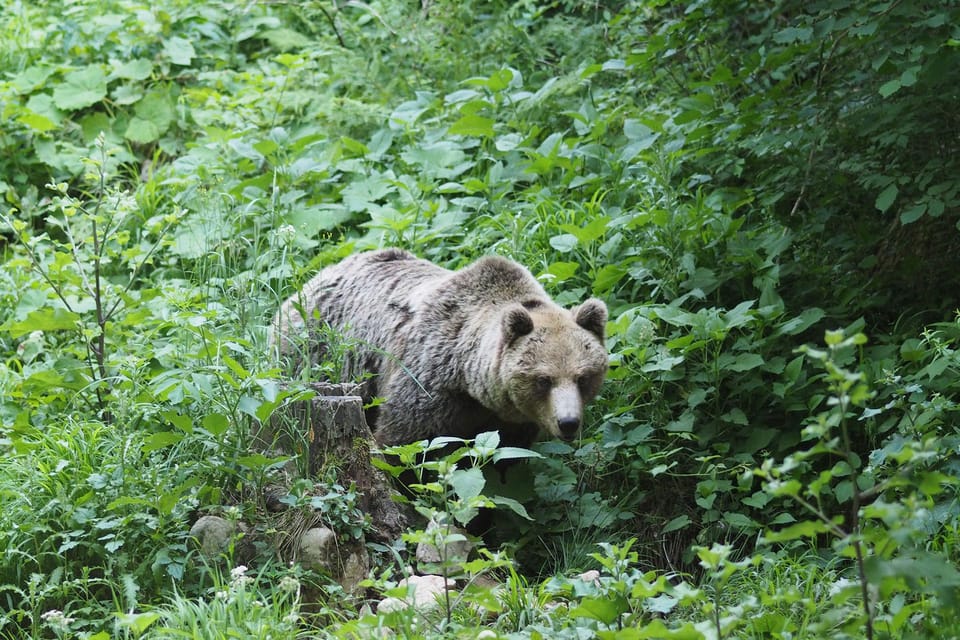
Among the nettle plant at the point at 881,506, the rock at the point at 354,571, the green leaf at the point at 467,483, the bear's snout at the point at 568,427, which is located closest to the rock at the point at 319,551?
the rock at the point at 354,571

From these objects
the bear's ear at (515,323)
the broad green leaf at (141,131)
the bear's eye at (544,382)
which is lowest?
the bear's eye at (544,382)

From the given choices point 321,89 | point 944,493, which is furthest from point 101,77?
point 944,493

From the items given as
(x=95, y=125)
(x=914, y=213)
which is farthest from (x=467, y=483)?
(x=95, y=125)

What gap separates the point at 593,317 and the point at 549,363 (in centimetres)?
40

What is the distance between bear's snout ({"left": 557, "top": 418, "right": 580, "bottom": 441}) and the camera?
5035mm

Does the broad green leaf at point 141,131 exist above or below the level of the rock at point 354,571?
above

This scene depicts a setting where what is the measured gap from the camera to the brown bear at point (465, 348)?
5.30m

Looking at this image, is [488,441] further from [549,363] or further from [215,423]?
[215,423]

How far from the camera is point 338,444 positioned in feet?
16.4

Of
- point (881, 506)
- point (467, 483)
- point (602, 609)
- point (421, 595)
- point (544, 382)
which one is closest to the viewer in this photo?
point (881, 506)

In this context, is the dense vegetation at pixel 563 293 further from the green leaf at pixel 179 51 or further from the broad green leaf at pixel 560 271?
the broad green leaf at pixel 560 271

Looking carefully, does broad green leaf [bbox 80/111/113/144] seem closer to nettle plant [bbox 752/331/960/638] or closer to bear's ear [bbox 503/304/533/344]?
bear's ear [bbox 503/304/533/344]

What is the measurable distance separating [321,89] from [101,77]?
2016 mm

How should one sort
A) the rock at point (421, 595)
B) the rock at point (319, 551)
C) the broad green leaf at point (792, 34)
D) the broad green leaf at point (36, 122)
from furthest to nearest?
the broad green leaf at point (36, 122), the broad green leaf at point (792, 34), the rock at point (319, 551), the rock at point (421, 595)
